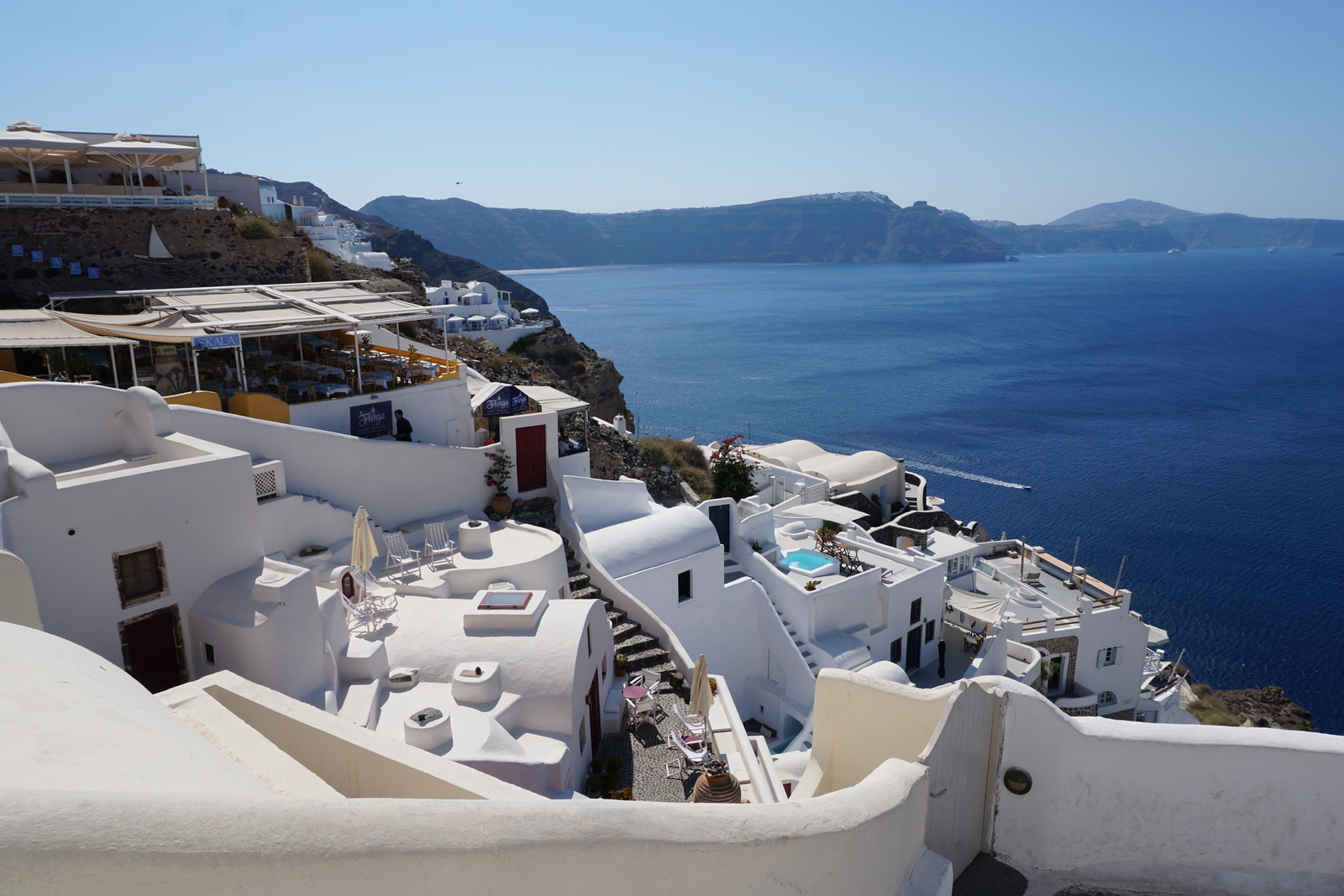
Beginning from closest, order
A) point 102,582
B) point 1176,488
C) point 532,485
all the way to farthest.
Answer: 1. point 102,582
2. point 532,485
3. point 1176,488

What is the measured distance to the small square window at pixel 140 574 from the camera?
37.5ft

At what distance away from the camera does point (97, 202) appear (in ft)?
86.6

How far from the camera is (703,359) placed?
109m

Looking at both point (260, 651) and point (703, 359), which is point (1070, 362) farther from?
point (260, 651)

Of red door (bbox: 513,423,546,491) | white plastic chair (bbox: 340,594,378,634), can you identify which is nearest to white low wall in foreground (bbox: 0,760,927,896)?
white plastic chair (bbox: 340,594,378,634)

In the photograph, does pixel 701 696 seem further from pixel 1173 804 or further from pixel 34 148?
pixel 34 148

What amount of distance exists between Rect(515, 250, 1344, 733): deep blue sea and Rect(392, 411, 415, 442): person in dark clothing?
3706cm

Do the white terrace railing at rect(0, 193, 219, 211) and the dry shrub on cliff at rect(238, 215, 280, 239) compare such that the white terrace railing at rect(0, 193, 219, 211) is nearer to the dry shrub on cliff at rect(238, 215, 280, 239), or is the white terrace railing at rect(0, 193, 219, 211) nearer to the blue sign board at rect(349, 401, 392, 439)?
the dry shrub on cliff at rect(238, 215, 280, 239)

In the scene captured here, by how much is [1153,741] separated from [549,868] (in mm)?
4884

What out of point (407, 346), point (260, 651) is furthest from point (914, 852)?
point (407, 346)

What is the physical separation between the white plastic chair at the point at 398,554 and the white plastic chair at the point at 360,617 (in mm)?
2010

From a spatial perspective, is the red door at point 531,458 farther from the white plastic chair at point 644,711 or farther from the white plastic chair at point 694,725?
the white plastic chair at point 694,725

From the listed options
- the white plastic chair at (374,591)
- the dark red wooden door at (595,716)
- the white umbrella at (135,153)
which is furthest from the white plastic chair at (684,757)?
the white umbrella at (135,153)

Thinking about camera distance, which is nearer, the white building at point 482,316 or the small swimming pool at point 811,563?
the small swimming pool at point 811,563
